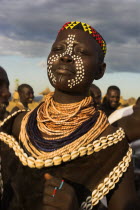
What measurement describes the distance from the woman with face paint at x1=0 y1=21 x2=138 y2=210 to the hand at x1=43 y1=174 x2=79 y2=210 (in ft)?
0.67

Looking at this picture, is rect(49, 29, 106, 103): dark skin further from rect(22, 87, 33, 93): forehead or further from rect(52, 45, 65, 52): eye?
rect(22, 87, 33, 93): forehead

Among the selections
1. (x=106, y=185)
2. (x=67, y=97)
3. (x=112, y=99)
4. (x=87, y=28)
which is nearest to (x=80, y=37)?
(x=87, y=28)

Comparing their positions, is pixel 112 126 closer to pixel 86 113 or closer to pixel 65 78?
pixel 86 113

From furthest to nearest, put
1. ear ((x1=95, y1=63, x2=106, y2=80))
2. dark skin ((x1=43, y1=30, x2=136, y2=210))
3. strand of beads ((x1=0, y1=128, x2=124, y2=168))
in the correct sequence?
ear ((x1=95, y1=63, x2=106, y2=80)) < dark skin ((x1=43, y1=30, x2=136, y2=210)) < strand of beads ((x1=0, y1=128, x2=124, y2=168))

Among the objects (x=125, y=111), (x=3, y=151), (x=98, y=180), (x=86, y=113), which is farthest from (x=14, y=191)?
(x=125, y=111)

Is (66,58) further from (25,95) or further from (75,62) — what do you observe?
(25,95)

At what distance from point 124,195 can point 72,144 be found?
0.54 m

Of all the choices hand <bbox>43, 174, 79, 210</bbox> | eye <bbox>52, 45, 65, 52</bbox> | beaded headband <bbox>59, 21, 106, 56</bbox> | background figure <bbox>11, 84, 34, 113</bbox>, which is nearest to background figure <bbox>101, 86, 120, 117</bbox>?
background figure <bbox>11, 84, 34, 113</bbox>

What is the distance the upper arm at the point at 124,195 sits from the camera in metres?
2.22

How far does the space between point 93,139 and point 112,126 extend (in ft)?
0.76

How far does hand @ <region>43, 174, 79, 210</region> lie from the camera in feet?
6.27

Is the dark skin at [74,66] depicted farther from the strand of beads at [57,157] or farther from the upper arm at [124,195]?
the upper arm at [124,195]

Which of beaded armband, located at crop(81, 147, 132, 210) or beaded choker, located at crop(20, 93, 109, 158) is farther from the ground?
beaded choker, located at crop(20, 93, 109, 158)

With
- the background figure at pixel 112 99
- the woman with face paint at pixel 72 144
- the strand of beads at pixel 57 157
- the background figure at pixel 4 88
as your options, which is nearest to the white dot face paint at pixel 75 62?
the woman with face paint at pixel 72 144
